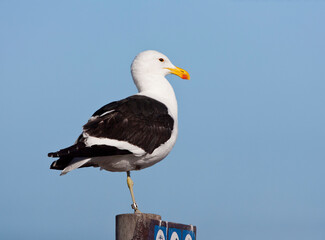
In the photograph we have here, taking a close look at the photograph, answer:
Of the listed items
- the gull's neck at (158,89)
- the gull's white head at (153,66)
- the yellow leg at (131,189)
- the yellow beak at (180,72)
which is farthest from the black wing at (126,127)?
the yellow beak at (180,72)

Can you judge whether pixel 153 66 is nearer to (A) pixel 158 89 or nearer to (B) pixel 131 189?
(A) pixel 158 89

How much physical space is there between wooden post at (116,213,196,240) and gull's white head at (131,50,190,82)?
3.16m

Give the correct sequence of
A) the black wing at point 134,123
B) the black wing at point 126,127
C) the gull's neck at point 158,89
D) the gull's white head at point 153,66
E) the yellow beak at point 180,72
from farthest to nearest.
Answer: the yellow beak at point 180,72 → the gull's white head at point 153,66 → the gull's neck at point 158,89 → the black wing at point 134,123 → the black wing at point 126,127

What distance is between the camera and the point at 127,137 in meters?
6.98

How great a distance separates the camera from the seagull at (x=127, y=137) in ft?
21.8

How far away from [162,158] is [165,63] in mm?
2076

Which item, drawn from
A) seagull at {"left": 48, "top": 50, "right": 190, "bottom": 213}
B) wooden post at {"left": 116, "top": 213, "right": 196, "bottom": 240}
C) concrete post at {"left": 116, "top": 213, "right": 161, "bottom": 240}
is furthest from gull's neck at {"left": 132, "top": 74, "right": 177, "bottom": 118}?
concrete post at {"left": 116, "top": 213, "right": 161, "bottom": 240}

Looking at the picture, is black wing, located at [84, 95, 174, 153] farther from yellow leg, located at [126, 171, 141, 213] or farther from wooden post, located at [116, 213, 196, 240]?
wooden post, located at [116, 213, 196, 240]

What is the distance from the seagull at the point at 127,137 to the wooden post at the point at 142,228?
1.07m

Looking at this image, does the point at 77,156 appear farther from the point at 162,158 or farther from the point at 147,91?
the point at 147,91

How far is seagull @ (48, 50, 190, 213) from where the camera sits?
6.65m

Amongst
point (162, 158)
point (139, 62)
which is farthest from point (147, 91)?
point (162, 158)

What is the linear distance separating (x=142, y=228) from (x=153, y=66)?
3591 millimetres

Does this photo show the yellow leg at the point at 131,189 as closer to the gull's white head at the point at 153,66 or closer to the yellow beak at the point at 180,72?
the gull's white head at the point at 153,66
